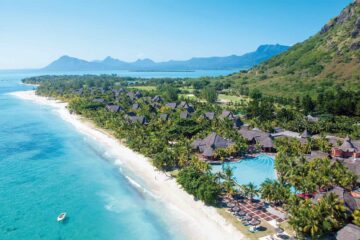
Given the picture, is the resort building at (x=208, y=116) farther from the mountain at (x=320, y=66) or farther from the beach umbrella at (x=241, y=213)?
the mountain at (x=320, y=66)

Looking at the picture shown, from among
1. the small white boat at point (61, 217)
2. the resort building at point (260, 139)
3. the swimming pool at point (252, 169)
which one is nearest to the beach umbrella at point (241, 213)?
the swimming pool at point (252, 169)

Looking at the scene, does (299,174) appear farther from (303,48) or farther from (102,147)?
(303,48)

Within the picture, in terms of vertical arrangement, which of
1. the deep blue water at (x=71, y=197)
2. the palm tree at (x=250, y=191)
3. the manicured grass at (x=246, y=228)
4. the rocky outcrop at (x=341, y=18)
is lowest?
the deep blue water at (x=71, y=197)

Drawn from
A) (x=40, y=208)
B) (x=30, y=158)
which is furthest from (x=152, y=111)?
(x=40, y=208)

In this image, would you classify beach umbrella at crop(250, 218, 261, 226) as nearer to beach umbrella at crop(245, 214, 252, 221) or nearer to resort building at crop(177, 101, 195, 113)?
beach umbrella at crop(245, 214, 252, 221)

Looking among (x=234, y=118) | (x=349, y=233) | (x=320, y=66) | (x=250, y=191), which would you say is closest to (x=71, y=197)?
(x=250, y=191)
